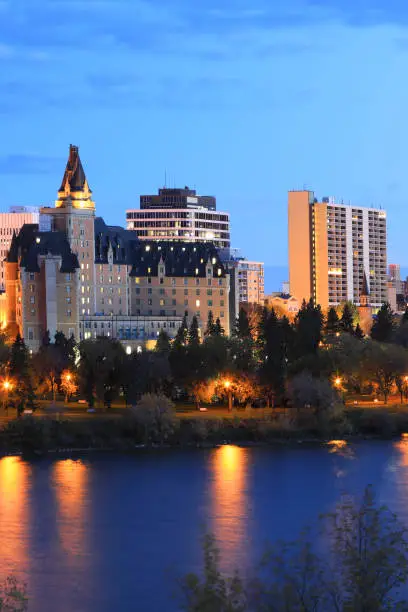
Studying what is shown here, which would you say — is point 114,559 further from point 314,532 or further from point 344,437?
point 344,437

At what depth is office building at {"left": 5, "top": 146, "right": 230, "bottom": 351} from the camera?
177m

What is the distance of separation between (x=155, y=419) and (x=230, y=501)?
A: 89.5 feet

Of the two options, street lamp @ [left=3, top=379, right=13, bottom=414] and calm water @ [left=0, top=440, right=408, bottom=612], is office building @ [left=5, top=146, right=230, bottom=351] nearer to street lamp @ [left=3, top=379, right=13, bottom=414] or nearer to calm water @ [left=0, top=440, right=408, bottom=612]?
street lamp @ [left=3, top=379, right=13, bottom=414]

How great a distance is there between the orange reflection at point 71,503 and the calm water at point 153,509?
64 millimetres

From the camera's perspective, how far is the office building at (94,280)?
581 ft

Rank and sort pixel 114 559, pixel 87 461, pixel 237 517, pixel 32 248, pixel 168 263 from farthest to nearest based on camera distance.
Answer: pixel 168 263
pixel 32 248
pixel 87 461
pixel 237 517
pixel 114 559

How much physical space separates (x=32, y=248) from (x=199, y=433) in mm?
80732

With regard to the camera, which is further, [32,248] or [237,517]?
[32,248]

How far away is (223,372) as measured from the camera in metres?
122

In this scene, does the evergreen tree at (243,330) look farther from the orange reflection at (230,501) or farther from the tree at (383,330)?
the orange reflection at (230,501)

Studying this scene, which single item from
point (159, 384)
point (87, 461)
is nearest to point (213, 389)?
point (159, 384)

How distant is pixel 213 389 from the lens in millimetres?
121250

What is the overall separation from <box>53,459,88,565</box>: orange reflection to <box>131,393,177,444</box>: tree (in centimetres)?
985

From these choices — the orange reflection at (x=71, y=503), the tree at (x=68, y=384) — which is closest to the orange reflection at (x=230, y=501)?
the orange reflection at (x=71, y=503)
